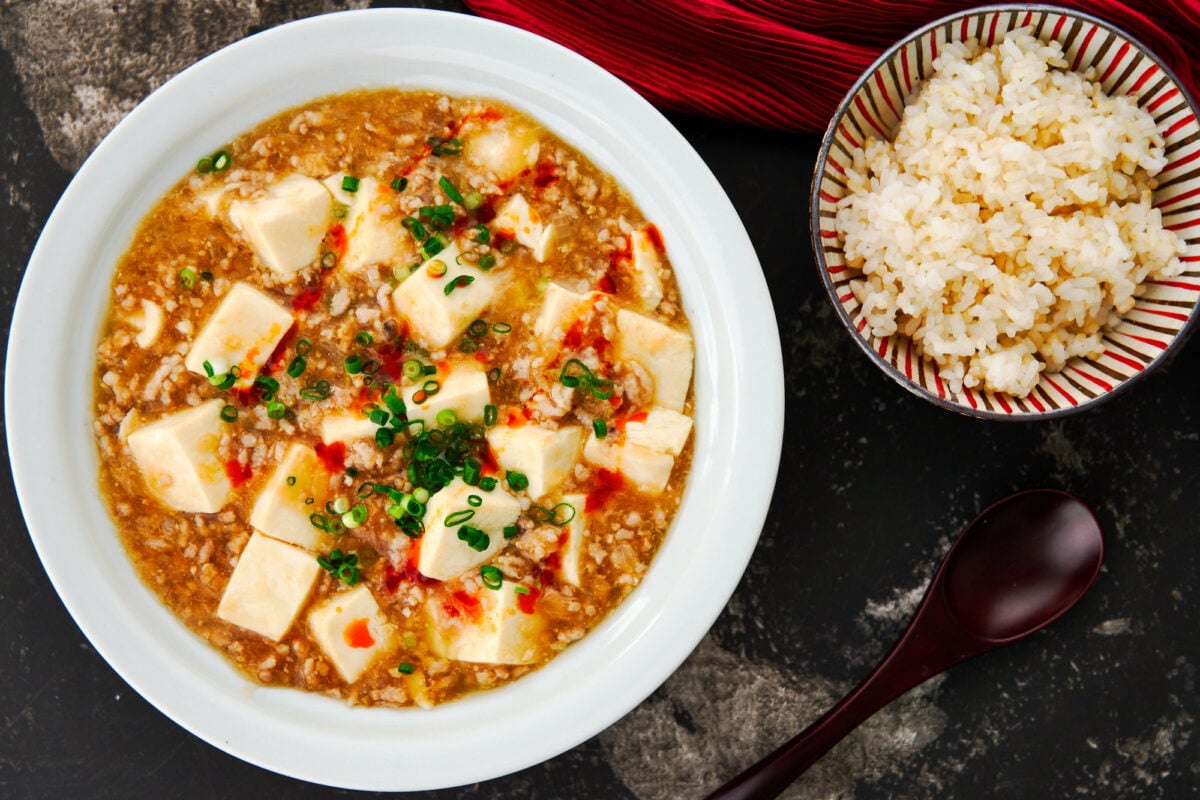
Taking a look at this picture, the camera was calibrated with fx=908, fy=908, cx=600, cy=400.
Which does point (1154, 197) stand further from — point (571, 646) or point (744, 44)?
point (571, 646)

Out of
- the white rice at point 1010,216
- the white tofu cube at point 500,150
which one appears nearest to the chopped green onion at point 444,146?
the white tofu cube at point 500,150

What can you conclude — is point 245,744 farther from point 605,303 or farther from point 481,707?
point 605,303

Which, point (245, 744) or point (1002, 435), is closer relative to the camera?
point (245, 744)

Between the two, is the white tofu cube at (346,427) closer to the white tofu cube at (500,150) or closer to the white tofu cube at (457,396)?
the white tofu cube at (457,396)

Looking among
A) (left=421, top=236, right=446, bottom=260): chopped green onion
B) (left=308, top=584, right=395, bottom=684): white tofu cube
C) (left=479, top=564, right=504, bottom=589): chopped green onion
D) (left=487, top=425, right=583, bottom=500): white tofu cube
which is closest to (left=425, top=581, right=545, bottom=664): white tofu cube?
(left=479, top=564, right=504, bottom=589): chopped green onion

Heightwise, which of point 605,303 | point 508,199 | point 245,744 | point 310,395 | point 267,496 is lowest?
point 245,744

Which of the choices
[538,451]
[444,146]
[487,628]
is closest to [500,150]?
[444,146]

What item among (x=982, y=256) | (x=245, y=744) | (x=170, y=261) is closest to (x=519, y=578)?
(x=245, y=744)

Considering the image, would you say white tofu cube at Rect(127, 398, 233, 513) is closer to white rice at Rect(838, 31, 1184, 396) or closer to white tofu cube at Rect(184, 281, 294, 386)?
white tofu cube at Rect(184, 281, 294, 386)
